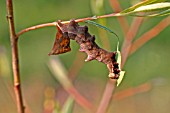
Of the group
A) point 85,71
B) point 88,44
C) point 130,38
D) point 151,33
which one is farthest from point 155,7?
point 85,71

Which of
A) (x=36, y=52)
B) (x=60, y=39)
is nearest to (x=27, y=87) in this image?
(x=36, y=52)

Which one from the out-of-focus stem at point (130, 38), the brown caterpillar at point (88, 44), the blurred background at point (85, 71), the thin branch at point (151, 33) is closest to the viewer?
the brown caterpillar at point (88, 44)

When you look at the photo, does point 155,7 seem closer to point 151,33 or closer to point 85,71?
point 151,33

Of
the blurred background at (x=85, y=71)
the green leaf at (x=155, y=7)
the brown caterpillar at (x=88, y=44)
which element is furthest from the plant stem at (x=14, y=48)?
the blurred background at (x=85, y=71)

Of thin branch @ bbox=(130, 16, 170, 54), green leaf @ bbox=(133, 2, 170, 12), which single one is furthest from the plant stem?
thin branch @ bbox=(130, 16, 170, 54)

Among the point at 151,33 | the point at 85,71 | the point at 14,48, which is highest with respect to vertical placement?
the point at 14,48

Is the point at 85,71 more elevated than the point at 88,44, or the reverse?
the point at 88,44

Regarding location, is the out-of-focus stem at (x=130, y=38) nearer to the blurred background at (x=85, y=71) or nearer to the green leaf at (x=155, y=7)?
the green leaf at (x=155, y=7)

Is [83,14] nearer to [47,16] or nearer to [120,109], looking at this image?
[47,16]

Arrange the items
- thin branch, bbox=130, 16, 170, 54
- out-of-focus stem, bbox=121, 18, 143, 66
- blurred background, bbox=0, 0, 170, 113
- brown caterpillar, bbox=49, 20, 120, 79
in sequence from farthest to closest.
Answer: blurred background, bbox=0, 0, 170, 113 < thin branch, bbox=130, 16, 170, 54 < out-of-focus stem, bbox=121, 18, 143, 66 < brown caterpillar, bbox=49, 20, 120, 79

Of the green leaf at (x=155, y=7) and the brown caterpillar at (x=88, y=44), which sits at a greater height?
the green leaf at (x=155, y=7)

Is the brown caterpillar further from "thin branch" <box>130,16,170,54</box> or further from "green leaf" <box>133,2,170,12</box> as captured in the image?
"thin branch" <box>130,16,170,54</box>
